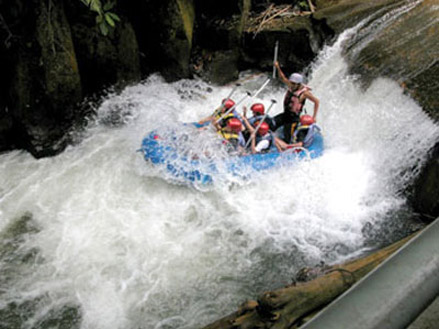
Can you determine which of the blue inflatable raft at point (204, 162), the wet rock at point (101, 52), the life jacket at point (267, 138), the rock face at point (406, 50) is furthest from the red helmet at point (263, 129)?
the wet rock at point (101, 52)

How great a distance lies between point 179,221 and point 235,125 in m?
1.40

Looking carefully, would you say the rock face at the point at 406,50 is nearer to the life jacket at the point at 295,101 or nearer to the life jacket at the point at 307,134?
the life jacket at the point at 295,101

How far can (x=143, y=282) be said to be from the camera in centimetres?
366

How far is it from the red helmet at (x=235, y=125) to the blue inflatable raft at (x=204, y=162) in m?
0.38

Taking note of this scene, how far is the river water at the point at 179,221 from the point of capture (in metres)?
3.51

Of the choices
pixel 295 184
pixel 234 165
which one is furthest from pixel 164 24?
pixel 295 184

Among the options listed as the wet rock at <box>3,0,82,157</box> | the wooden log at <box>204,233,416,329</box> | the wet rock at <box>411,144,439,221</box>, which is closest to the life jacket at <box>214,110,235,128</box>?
the wet rock at <box>3,0,82,157</box>

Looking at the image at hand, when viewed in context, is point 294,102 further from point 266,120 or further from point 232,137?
point 232,137

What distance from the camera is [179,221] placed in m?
4.34

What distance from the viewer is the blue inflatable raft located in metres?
4.64

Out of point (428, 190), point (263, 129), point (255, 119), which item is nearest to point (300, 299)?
point (428, 190)

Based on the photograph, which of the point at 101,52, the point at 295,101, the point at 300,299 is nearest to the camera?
the point at 300,299

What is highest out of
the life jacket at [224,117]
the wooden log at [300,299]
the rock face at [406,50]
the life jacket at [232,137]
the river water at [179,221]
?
the rock face at [406,50]

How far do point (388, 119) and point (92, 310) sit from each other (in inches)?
162
